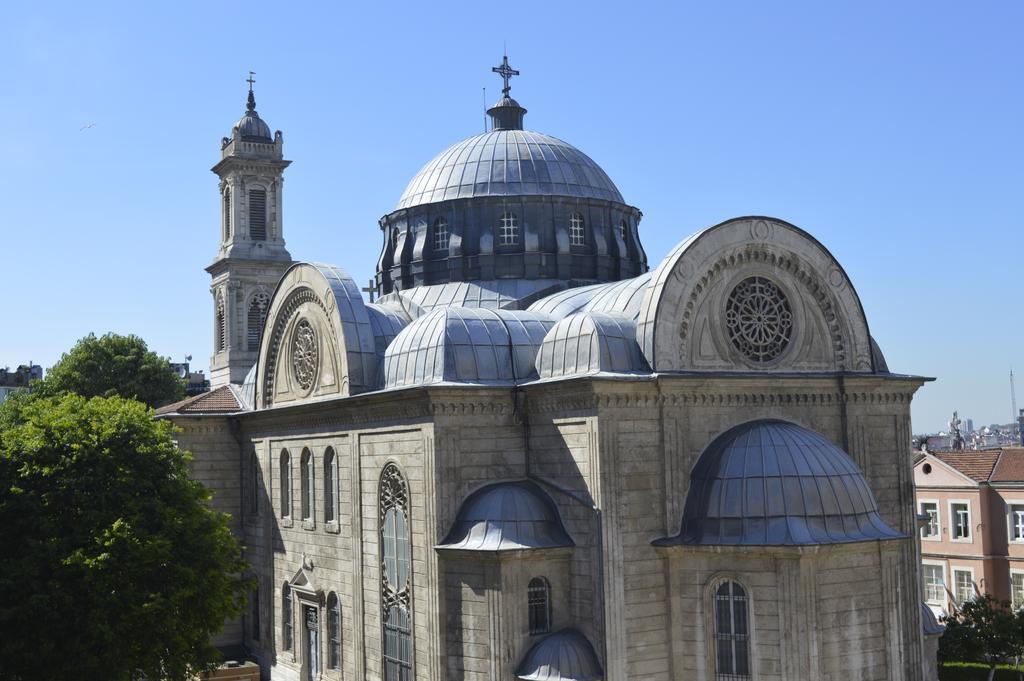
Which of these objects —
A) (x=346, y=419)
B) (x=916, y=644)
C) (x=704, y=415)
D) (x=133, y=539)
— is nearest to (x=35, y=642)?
(x=133, y=539)

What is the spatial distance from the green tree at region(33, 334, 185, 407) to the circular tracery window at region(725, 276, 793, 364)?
34.0 meters

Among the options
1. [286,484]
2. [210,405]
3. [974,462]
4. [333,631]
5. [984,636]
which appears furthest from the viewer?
[974,462]

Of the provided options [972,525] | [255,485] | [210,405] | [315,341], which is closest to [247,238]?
[210,405]

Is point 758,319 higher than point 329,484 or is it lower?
higher

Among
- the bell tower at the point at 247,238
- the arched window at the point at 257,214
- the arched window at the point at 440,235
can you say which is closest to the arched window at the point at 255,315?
the bell tower at the point at 247,238

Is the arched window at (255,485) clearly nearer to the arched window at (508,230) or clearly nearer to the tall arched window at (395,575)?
the tall arched window at (395,575)

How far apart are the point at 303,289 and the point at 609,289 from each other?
28.6 feet

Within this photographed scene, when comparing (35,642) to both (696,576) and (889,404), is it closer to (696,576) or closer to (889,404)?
(696,576)

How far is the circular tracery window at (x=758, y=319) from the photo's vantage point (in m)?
25.9

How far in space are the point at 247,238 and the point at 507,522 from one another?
3042 cm

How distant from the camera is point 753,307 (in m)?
26.3

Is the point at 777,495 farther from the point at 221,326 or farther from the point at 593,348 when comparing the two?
the point at 221,326

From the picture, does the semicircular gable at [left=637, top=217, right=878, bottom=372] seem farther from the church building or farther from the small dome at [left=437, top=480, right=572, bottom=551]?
the small dome at [left=437, top=480, right=572, bottom=551]

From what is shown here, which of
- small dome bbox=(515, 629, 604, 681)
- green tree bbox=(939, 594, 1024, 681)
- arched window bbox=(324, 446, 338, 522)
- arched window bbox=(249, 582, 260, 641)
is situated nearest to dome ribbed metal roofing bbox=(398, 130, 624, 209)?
arched window bbox=(324, 446, 338, 522)
